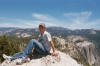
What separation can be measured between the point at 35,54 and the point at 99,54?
688 feet

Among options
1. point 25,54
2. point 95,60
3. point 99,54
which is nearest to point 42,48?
point 25,54

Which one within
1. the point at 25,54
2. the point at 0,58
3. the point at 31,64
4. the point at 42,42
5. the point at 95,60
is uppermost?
the point at 42,42

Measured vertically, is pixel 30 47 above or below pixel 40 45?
below

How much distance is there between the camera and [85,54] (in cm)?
17538

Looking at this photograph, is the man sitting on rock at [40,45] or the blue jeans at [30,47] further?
the blue jeans at [30,47]

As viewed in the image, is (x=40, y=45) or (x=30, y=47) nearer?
(x=30, y=47)

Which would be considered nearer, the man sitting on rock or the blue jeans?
the man sitting on rock

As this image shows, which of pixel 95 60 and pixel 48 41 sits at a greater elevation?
pixel 48 41

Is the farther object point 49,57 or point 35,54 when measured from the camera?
point 35,54

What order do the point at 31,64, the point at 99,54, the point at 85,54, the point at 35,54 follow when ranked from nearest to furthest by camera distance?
the point at 31,64, the point at 35,54, the point at 85,54, the point at 99,54

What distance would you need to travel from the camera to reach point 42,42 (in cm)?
884

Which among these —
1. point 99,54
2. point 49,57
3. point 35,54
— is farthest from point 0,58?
point 99,54

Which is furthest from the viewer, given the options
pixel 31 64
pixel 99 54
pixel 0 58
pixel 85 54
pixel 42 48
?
pixel 99 54

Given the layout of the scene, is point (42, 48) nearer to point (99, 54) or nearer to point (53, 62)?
point (53, 62)
